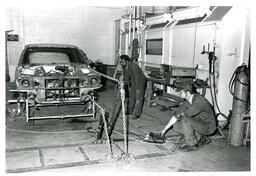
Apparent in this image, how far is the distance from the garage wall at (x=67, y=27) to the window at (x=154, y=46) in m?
4.18

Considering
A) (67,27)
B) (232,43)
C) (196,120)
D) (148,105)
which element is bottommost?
(148,105)

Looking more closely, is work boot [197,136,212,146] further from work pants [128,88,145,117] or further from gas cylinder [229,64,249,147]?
work pants [128,88,145,117]

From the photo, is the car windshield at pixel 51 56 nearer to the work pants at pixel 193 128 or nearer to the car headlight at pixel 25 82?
the car headlight at pixel 25 82

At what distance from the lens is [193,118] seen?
4645 mm

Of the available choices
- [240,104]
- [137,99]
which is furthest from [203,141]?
[137,99]

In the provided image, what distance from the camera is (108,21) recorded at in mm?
13367

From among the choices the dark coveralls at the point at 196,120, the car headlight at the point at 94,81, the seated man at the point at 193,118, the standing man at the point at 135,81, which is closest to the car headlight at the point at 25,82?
the car headlight at the point at 94,81

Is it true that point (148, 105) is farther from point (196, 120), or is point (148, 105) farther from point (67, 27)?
point (67, 27)

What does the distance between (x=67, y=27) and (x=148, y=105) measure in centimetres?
684

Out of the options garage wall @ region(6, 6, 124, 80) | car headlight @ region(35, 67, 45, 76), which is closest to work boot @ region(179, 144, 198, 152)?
car headlight @ region(35, 67, 45, 76)

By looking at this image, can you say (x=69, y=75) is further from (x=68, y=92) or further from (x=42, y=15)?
(x=42, y=15)

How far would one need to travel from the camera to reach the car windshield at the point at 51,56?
6766 mm

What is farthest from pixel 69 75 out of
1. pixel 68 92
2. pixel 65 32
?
pixel 65 32

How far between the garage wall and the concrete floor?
7319mm
